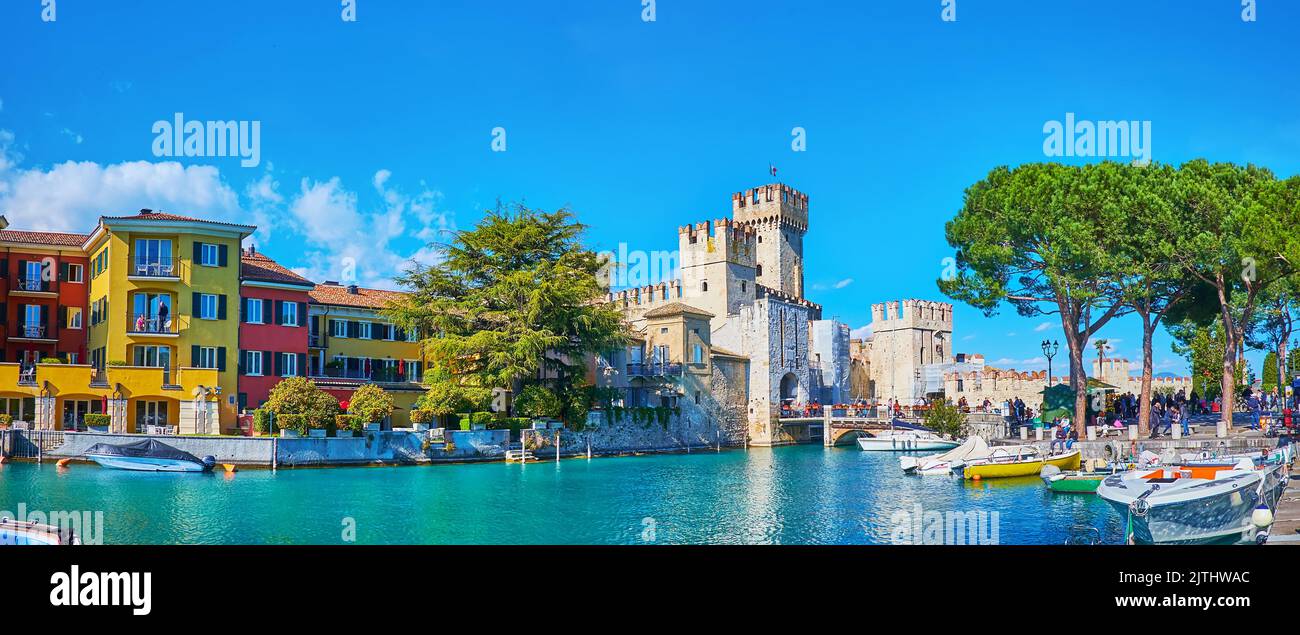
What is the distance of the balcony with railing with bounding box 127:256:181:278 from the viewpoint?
37.4 meters

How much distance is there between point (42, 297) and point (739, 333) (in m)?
36.9

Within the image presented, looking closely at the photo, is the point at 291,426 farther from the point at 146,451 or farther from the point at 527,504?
the point at 527,504

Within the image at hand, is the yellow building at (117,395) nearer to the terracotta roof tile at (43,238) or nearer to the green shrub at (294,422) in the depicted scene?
the green shrub at (294,422)

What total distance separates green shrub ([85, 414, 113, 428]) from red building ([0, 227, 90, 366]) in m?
7.18

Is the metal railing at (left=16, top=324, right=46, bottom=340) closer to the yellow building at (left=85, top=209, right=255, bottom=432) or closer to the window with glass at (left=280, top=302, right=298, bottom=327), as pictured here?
the yellow building at (left=85, top=209, right=255, bottom=432)

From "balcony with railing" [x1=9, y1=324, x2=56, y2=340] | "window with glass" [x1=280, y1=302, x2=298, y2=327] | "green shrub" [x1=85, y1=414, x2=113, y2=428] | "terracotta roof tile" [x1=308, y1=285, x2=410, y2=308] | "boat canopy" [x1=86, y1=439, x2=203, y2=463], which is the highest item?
"terracotta roof tile" [x1=308, y1=285, x2=410, y2=308]

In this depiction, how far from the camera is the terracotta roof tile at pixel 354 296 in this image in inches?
1779

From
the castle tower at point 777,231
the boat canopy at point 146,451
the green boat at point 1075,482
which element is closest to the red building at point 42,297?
the boat canopy at point 146,451

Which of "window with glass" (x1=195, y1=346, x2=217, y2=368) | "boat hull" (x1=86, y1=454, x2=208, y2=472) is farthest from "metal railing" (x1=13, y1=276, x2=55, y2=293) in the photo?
"boat hull" (x1=86, y1=454, x2=208, y2=472)

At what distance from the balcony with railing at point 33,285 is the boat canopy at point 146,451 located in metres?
11.9

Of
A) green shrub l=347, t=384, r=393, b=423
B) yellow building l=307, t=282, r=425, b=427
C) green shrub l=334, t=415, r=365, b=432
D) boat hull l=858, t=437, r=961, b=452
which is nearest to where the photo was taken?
green shrub l=334, t=415, r=365, b=432
